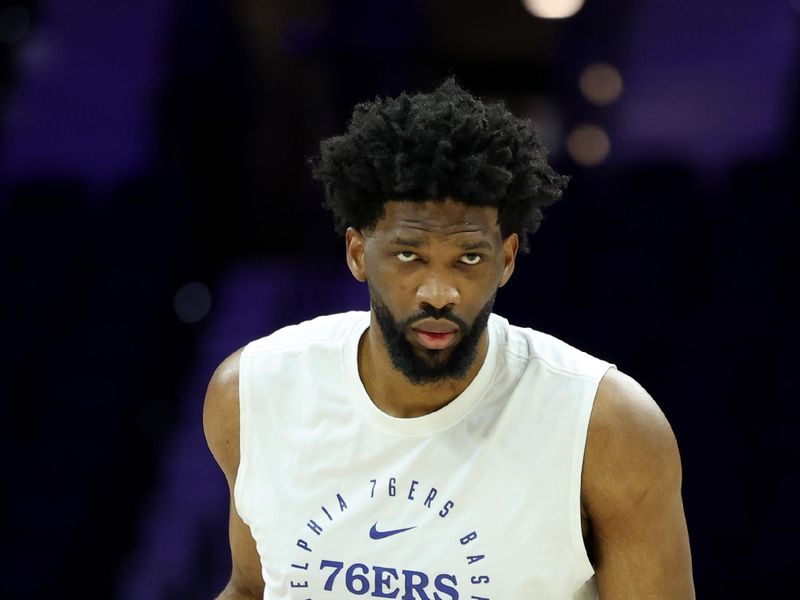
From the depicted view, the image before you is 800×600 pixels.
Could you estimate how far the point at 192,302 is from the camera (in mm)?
3660

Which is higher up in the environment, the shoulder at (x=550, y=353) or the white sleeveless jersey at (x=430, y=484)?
the shoulder at (x=550, y=353)

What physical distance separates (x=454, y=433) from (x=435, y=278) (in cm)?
29

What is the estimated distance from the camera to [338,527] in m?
1.88

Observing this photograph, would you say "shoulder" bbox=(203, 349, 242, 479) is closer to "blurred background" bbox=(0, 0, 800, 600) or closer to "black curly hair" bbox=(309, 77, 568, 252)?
"black curly hair" bbox=(309, 77, 568, 252)

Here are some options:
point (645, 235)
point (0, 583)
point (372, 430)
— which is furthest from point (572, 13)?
point (0, 583)

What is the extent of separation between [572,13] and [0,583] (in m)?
2.52

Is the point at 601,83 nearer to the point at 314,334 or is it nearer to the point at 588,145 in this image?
the point at 588,145

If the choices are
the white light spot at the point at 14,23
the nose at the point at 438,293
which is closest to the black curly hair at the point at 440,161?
the nose at the point at 438,293

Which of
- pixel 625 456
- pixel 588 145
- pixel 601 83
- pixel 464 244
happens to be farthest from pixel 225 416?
pixel 601 83

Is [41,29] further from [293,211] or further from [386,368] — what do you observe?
[386,368]

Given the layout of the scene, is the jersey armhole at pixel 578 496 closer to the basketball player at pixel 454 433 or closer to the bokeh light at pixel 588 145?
the basketball player at pixel 454 433

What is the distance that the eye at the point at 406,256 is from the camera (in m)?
1.79

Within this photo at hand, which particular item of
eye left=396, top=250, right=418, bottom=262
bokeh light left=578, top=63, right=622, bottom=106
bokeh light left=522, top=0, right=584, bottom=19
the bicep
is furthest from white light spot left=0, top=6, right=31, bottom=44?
eye left=396, top=250, right=418, bottom=262

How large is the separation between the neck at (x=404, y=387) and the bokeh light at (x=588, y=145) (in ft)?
5.46
